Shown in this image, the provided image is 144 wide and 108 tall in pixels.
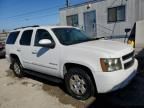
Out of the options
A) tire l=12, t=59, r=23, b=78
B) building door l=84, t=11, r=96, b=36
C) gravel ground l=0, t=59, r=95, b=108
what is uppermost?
building door l=84, t=11, r=96, b=36

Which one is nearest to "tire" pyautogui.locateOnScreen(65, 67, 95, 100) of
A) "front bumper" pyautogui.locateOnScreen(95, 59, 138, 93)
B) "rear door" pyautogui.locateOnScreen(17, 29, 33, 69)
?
"front bumper" pyautogui.locateOnScreen(95, 59, 138, 93)

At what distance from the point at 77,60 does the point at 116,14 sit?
484 inches

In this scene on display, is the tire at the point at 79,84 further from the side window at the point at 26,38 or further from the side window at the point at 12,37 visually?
the side window at the point at 12,37

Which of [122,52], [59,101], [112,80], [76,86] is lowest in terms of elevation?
[59,101]

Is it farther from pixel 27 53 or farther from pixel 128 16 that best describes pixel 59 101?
pixel 128 16

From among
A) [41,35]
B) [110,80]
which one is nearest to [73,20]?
[41,35]

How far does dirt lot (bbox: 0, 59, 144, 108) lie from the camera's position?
4777 mm

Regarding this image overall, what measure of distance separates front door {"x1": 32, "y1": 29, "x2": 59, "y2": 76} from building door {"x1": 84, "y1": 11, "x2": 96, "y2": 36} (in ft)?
39.6

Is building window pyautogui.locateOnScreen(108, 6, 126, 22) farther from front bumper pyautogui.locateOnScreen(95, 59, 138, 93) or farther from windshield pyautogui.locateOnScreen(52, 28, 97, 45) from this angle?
front bumper pyautogui.locateOnScreen(95, 59, 138, 93)

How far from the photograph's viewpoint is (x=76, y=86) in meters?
5.05

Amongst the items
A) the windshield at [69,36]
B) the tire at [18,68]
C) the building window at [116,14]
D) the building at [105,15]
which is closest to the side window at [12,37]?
the tire at [18,68]

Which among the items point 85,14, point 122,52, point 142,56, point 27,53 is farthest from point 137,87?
point 85,14

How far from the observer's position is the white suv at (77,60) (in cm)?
437

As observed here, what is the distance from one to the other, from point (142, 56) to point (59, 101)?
394 cm
